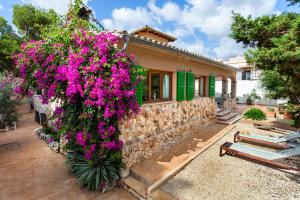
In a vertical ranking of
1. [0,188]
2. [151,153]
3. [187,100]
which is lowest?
[0,188]

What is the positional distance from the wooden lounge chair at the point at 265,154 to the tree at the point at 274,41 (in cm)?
225

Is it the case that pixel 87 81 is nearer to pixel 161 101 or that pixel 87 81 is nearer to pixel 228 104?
pixel 161 101

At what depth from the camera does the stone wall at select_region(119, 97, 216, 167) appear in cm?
558

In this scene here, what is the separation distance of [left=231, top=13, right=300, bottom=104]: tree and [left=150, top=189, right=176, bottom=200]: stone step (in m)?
4.98

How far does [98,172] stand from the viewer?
481 centimetres

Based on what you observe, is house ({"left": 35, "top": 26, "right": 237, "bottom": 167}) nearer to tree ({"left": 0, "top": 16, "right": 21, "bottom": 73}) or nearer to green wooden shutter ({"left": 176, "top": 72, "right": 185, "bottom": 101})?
green wooden shutter ({"left": 176, "top": 72, "right": 185, "bottom": 101})

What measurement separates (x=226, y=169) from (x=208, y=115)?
220 inches

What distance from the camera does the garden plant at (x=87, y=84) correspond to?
161 inches

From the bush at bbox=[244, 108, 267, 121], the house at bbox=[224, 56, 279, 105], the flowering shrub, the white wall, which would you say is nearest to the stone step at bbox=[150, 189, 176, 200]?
the flowering shrub

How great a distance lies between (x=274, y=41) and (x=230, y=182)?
15.2 feet

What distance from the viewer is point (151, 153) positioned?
6445mm

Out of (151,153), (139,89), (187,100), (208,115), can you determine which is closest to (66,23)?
(139,89)

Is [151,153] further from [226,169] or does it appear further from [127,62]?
[127,62]

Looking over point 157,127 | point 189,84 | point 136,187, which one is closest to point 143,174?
point 136,187
